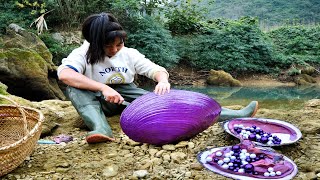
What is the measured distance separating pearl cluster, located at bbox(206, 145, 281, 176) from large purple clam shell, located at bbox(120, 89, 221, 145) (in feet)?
1.06

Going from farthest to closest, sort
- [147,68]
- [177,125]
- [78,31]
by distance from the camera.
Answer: [78,31] < [147,68] < [177,125]

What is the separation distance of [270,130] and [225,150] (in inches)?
22.9

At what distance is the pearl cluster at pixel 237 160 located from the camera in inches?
79.5

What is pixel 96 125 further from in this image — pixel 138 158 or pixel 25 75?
pixel 25 75

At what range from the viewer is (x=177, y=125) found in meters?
2.45

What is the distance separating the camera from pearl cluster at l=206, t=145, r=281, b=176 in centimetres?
202

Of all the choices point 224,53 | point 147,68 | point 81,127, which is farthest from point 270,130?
point 224,53

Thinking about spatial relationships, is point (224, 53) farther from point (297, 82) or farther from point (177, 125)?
point (177, 125)

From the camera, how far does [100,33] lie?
2.88 m

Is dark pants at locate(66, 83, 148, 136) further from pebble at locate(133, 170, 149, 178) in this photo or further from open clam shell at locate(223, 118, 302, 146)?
open clam shell at locate(223, 118, 302, 146)

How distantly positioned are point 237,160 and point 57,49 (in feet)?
27.3

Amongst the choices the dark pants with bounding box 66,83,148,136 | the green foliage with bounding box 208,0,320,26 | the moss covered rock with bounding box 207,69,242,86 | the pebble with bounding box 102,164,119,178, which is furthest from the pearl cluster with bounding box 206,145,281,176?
the green foliage with bounding box 208,0,320,26

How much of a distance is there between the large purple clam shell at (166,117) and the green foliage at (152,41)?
28.5 feet

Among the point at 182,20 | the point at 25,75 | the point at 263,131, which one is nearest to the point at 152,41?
the point at 182,20
